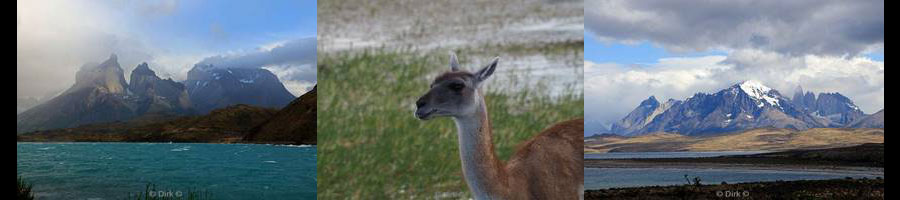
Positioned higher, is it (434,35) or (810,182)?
(434,35)

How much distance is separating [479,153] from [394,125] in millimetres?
1372

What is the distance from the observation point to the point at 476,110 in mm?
4738

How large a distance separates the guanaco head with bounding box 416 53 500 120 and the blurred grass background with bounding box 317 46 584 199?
Result: 1.04 m

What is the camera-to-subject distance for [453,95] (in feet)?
15.3

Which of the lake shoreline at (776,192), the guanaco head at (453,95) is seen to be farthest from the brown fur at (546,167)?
the lake shoreline at (776,192)

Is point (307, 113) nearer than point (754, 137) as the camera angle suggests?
Yes

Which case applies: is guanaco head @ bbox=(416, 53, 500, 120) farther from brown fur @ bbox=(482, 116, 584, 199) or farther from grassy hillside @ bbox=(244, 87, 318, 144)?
grassy hillside @ bbox=(244, 87, 318, 144)

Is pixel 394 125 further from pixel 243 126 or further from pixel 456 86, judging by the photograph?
pixel 243 126

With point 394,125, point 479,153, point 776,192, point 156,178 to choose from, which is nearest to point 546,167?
point 479,153

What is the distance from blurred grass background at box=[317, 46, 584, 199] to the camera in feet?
19.1
